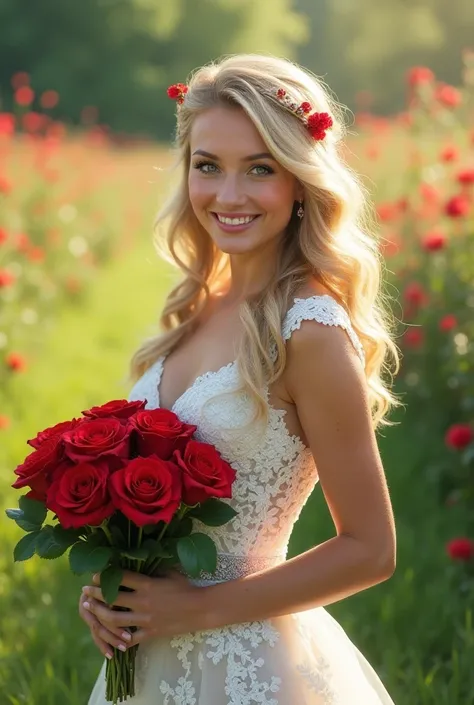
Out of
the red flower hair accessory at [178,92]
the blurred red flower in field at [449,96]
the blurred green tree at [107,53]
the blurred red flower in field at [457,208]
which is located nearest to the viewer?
the red flower hair accessory at [178,92]

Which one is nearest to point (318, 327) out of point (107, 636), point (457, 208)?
point (107, 636)

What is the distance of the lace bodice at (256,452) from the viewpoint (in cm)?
210

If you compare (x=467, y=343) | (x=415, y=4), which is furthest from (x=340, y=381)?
(x=415, y=4)

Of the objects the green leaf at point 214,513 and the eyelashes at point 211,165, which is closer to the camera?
the green leaf at point 214,513

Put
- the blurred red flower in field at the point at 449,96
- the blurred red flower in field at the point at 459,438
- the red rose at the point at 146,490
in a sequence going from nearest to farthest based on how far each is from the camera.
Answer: the red rose at the point at 146,490
the blurred red flower in field at the point at 459,438
the blurred red flower in field at the point at 449,96

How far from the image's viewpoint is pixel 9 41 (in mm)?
29422

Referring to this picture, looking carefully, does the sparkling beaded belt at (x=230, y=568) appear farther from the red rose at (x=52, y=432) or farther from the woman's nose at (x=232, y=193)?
the woman's nose at (x=232, y=193)

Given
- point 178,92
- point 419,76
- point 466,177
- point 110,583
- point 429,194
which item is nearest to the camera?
point 110,583

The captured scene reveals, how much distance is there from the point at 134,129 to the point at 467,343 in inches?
1028

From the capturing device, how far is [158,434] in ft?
6.47

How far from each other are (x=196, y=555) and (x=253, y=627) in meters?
0.33

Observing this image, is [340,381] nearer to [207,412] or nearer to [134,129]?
[207,412]

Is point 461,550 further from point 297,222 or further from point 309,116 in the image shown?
point 309,116

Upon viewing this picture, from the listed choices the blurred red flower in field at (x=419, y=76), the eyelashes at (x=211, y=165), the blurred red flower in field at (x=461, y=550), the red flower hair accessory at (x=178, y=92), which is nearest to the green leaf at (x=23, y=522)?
the eyelashes at (x=211, y=165)
